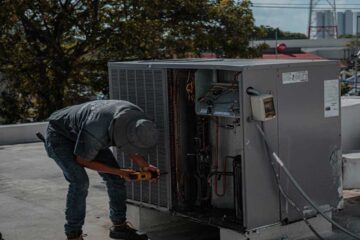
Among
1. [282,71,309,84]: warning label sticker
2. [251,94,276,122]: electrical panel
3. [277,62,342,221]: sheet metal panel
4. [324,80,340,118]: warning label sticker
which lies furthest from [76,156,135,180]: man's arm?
[324,80,340,118]: warning label sticker

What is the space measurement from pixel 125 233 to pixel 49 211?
155 centimetres

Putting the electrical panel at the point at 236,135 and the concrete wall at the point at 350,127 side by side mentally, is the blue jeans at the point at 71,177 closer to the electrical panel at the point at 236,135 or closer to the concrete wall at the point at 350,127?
the electrical panel at the point at 236,135

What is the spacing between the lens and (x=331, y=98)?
17.9 feet

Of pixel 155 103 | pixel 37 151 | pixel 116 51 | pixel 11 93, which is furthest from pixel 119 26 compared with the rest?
pixel 155 103

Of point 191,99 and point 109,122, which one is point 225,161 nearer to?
point 191,99

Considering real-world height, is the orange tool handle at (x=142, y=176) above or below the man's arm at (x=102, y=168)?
below

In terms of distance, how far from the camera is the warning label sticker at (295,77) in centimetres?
505

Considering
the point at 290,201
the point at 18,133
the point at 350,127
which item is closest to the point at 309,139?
the point at 290,201

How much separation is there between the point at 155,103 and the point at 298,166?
54.7 inches

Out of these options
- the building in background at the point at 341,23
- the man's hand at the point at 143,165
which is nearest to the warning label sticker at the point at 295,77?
the man's hand at the point at 143,165

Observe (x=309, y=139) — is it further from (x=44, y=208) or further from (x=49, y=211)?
(x=44, y=208)

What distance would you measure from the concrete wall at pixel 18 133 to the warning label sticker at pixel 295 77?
896cm

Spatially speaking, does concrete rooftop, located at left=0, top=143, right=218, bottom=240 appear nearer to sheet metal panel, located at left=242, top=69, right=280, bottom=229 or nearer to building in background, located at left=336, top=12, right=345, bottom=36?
sheet metal panel, located at left=242, top=69, right=280, bottom=229

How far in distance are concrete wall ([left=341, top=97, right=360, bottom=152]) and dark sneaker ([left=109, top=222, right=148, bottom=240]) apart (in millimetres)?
3247
